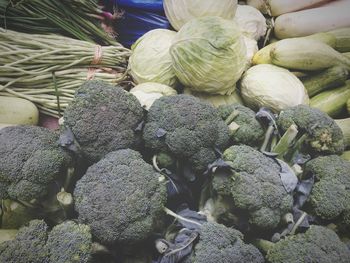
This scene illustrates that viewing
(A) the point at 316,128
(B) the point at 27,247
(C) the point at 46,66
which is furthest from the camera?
(C) the point at 46,66

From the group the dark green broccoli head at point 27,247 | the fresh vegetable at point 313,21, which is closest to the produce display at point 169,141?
the dark green broccoli head at point 27,247

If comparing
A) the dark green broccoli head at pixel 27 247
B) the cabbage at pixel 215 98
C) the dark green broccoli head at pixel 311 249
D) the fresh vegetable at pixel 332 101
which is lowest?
the dark green broccoli head at pixel 27 247

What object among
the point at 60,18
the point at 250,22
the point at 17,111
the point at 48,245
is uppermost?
the point at 250,22

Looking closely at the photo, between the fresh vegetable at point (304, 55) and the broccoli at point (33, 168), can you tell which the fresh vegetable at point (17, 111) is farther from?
the fresh vegetable at point (304, 55)

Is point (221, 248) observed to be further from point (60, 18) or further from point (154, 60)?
point (60, 18)

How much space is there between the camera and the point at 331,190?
1.55m

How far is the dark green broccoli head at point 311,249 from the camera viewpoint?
1.38 metres

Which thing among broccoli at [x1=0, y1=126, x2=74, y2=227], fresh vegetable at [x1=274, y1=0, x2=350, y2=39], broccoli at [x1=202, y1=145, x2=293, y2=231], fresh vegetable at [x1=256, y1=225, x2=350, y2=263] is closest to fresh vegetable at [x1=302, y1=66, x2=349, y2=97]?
fresh vegetable at [x1=274, y1=0, x2=350, y2=39]

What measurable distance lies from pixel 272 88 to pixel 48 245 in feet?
4.64

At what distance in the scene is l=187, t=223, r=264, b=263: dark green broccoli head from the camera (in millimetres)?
1384

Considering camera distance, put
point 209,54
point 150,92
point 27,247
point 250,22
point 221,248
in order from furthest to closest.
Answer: point 250,22 < point 150,92 < point 209,54 < point 221,248 < point 27,247

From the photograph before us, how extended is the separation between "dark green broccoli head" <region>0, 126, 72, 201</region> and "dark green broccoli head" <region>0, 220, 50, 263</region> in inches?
6.3

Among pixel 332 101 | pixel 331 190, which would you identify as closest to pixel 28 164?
pixel 331 190

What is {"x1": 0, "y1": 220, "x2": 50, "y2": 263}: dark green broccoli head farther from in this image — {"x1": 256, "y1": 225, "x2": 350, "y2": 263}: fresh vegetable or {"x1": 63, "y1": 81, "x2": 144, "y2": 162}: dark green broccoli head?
{"x1": 256, "y1": 225, "x2": 350, "y2": 263}: fresh vegetable
